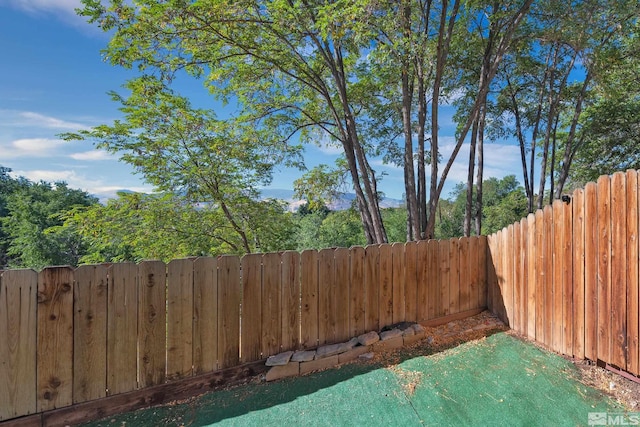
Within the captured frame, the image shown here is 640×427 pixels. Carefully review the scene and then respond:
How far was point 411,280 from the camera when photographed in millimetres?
3371

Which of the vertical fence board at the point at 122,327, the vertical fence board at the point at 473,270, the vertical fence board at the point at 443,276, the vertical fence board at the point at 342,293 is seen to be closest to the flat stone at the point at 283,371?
the vertical fence board at the point at 342,293

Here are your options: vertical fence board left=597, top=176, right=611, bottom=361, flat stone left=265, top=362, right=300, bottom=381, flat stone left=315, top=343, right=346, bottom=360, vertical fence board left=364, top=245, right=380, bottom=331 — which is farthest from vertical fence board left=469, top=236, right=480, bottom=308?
flat stone left=265, top=362, right=300, bottom=381

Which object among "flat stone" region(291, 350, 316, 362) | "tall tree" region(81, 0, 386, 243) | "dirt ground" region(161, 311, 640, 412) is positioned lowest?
"dirt ground" region(161, 311, 640, 412)

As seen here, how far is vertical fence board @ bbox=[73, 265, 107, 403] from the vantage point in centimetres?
192

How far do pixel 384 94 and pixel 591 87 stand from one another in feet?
16.1

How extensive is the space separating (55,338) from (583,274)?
4222 millimetres

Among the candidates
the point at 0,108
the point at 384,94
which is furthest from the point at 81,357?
the point at 0,108

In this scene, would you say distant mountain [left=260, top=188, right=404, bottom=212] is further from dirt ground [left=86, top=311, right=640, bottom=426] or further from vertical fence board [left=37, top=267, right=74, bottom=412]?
Result: vertical fence board [left=37, top=267, right=74, bottom=412]

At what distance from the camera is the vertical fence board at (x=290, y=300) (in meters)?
2.66

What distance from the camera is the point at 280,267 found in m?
2.64

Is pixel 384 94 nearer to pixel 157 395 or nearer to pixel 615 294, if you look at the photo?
pixel 615 294

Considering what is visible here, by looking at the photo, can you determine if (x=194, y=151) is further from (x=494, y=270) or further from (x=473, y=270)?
(x=494, y=270)

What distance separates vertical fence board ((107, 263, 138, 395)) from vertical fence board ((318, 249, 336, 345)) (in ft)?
5.01

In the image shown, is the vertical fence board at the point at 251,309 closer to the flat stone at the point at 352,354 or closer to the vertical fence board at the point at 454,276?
the flat stone at the point at 352,354
